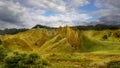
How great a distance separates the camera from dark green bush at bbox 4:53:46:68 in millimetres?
41344

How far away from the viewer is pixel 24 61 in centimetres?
4153

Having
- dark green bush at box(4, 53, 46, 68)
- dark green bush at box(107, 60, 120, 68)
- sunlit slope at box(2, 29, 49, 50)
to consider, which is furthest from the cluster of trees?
sunlit slope at box(2, 29, 49, 50)

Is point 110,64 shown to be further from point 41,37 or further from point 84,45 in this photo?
point 41,37

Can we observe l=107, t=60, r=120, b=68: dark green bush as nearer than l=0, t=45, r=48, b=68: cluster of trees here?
No

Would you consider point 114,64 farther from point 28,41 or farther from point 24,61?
point 28,41

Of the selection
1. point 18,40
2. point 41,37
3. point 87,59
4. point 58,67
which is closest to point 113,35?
point 41,37

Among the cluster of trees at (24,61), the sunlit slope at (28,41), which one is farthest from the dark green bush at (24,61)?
the sunlit slope at (28,41)

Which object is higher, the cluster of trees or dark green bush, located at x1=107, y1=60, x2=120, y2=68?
the cluster of trees

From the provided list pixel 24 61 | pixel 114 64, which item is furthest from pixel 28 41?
pixel 24 61

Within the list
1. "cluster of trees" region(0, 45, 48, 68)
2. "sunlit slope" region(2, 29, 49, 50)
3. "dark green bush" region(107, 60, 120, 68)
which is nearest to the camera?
"cluster of trees" region(0, 45, 48, 68)

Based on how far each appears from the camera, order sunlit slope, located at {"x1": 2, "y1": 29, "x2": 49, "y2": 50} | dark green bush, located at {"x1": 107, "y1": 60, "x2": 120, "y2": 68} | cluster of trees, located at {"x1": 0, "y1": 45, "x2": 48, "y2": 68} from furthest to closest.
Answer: sunlit slope, located at {"x1": 2, "y1": 29, "x2": 49, "y2": 50} → dark green bush, located at {"x1": 107, "y1": 60, "x2": 120, "y2": 68} → cluster of trees, located at {"x1": 0, "y1": 45, "x2": 48, "y2": 68}

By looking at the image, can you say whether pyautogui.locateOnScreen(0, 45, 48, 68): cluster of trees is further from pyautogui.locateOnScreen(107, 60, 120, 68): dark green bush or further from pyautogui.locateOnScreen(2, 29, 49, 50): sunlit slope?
pyautogui.locateOnScreen(2, 29, 49, 50): sunlit slope

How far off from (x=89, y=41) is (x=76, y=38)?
579 centimetres

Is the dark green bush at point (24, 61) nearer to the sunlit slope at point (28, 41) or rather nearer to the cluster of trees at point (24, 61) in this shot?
the cluster of trees at point (24, 61)
